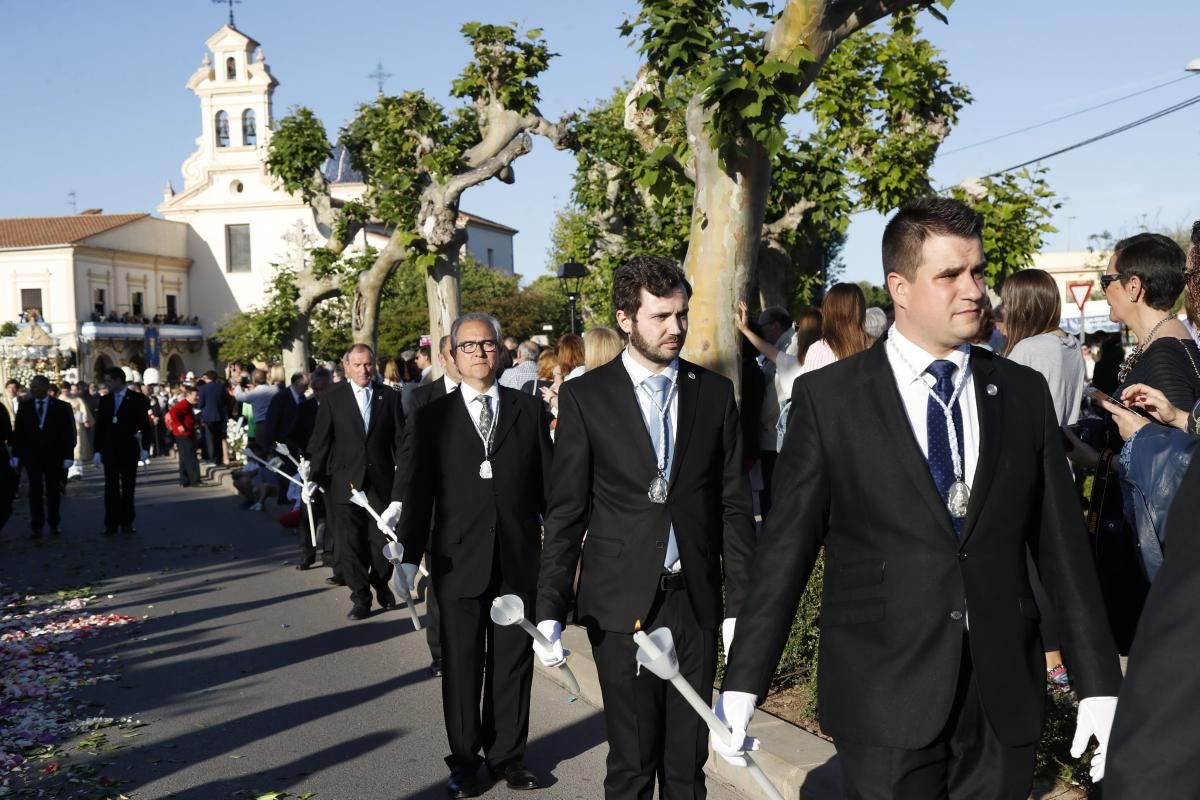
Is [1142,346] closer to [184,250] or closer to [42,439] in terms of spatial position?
[42,439]

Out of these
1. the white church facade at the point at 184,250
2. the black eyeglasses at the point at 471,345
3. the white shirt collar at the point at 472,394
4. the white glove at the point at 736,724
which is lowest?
the white glove at the point at 736,724

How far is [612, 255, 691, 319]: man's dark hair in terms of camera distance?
190 inches

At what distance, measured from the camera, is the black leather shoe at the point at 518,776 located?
6020 mm

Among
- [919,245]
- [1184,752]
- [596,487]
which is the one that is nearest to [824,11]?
[596,487]

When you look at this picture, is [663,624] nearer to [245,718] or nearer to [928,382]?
[928,382]

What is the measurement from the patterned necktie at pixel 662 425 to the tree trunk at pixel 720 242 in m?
4.85

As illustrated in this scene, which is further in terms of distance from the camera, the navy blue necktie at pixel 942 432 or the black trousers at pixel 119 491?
the black trousers at pixel 119 491

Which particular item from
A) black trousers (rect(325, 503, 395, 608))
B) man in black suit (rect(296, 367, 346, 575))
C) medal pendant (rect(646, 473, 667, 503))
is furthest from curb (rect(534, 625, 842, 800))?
man in black suit (rect(296, 367, 346, 575))

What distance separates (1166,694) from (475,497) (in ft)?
16.2

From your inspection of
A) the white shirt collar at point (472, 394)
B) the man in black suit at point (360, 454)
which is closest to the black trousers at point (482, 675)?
the white shirt collar at point (472, 394)

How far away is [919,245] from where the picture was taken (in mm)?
3365

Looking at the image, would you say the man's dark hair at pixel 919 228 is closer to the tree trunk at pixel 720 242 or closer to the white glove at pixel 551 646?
the white glove at pixel 551 646

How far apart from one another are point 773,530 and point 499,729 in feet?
10.3

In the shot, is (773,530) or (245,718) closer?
(773,530)
